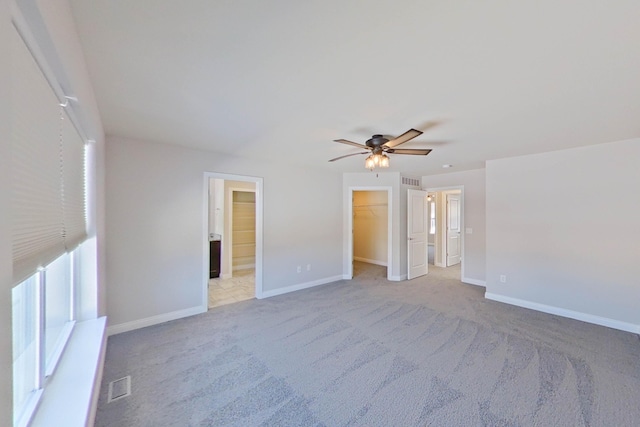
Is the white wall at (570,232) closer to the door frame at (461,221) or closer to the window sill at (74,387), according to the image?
the door frame at (461,221)

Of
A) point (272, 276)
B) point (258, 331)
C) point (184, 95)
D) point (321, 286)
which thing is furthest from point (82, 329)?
point (321, 286)

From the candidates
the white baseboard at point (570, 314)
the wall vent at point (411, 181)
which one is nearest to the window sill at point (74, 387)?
the white baseboard at point (570, 314)

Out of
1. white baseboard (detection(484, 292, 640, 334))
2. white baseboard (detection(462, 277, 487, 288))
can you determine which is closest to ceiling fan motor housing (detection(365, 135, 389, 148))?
white baseboard (detection(484, 292, 640, 334))

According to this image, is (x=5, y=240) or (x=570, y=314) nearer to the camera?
(x=5, y=240)

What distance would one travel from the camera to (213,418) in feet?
5.77

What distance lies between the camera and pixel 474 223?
5145 millimetres

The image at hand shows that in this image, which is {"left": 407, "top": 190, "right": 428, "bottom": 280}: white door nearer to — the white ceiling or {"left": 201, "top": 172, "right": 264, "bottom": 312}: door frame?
the white ceiling

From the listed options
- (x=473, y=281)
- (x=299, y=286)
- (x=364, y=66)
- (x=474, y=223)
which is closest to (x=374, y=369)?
(x=364, y=66)

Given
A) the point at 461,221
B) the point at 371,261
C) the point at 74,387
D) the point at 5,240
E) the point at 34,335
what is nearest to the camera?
the point at 5,240

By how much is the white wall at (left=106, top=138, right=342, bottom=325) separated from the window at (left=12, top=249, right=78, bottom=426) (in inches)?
50.0

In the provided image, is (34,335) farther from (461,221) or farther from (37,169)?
(461,221)

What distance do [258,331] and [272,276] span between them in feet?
4.56

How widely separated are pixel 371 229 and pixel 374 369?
206 inches

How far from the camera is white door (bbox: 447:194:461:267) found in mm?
6723
